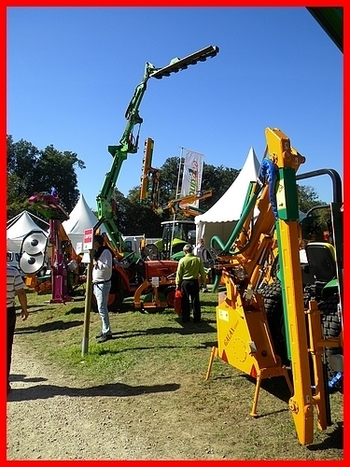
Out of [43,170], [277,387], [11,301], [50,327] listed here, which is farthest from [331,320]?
[43,170]

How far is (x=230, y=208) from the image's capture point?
1587 cm

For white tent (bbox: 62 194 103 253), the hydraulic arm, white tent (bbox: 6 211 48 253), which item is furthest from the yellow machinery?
white tent (bbox: 62 194 103 253)

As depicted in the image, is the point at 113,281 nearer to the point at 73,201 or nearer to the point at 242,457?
the point at 242,457

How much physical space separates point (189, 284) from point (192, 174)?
50.6 ft

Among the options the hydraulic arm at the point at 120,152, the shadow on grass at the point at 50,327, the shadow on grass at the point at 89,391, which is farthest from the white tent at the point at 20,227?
the shadow on grass at the point at 89,391

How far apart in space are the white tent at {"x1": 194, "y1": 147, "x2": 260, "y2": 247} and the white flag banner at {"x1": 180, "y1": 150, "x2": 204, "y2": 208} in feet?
20.5

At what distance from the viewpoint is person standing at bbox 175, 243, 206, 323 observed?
875cm

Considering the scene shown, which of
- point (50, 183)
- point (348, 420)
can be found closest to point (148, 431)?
point (348, 420)

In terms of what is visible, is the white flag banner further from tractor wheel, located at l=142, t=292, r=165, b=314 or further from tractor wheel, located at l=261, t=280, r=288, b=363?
tractor wheel, located at l=261, t=280, r=288, b=363

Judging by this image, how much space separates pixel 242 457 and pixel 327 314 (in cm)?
189

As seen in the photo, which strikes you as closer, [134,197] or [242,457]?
[242,457]

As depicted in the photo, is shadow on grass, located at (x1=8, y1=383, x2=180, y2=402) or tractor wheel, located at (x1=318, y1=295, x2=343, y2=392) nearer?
tractor wheel, located at (x1=318, y1=295, x2=343, y2=392)

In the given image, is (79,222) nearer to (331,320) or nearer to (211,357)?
(211,357)

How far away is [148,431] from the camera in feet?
13.4
